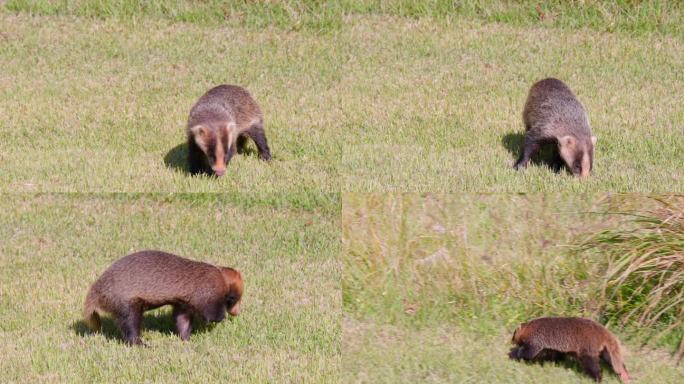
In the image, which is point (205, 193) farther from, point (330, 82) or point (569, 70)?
point (569, 70)

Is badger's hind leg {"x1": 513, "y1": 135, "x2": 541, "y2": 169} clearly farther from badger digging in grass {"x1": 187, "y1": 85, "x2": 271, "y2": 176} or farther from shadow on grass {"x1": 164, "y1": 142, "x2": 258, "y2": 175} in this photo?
shadow on grass {"x1": 164, "y1": 142, "x2": 258, "y2": 175}

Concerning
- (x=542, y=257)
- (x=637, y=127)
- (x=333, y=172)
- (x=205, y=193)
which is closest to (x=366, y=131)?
(x=333, y=172)

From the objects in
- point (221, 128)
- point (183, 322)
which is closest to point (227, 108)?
point (221, 128)

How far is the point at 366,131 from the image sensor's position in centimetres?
1312

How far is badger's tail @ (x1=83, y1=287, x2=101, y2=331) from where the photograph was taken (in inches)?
378

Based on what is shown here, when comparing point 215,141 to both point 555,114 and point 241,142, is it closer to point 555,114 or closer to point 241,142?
point 241,142

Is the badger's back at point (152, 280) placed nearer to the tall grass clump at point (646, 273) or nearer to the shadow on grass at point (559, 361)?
the shadow on grass at point (559, 361)

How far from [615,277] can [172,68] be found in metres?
7.89

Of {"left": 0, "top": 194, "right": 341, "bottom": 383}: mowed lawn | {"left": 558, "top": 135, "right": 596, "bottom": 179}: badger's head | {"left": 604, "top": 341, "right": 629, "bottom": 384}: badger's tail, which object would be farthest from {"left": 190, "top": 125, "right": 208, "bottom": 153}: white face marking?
{"left": 604, "top": 341, "right": 629, "bottom": 384}: badger's tail

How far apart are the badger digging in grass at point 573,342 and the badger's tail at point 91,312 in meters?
3.77

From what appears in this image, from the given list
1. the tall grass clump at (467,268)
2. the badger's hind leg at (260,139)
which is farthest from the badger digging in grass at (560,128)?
the badger's hind leg at (260,139)

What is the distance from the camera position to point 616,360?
28.8ft

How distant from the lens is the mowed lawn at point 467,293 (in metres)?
8.85

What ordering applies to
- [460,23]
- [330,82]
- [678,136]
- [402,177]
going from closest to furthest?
1. [402,177]
2. [678,136]
3. [330,82]
4. [460,23]
